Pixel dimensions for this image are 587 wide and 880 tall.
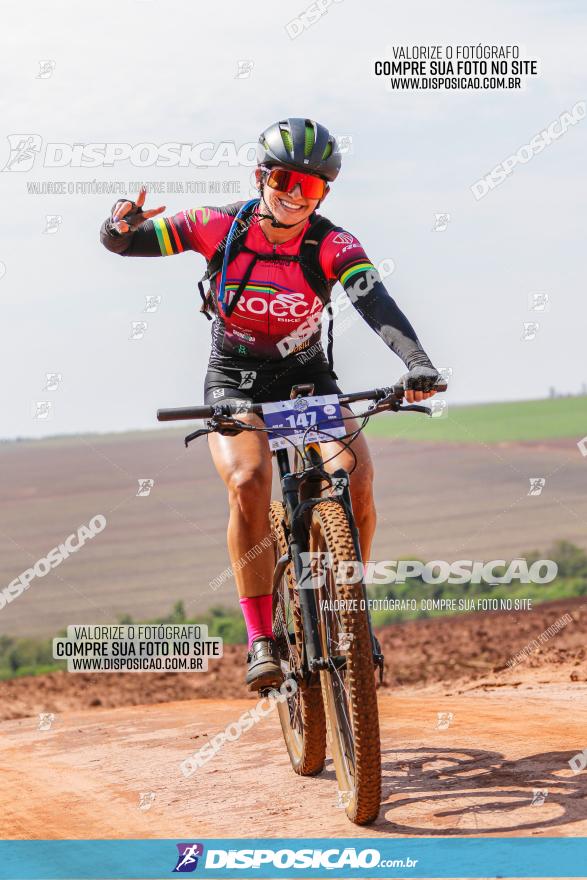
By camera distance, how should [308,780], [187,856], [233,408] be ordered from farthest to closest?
[308,780] < [233,408] < [187,856]

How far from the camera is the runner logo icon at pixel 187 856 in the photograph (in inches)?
195

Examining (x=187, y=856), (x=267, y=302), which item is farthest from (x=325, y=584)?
(x=267, y=302)

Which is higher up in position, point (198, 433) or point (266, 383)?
point (266, 383)

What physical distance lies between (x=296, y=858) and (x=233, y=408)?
206 cm

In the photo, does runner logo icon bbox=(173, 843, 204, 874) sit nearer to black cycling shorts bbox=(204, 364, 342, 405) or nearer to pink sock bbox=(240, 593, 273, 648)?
pink sock bbox=(240, 593, 273, 648)

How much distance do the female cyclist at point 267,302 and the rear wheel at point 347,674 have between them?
0.38 meters

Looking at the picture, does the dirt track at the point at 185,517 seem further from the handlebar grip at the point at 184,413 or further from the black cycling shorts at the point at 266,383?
the handlebar grip at the point at 184,413

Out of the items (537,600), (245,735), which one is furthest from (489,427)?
(245,735)

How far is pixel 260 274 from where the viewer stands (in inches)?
241

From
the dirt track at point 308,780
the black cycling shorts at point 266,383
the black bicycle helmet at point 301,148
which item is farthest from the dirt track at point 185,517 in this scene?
the black bicycle helmet at point 301,148

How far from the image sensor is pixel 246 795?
5.89 m

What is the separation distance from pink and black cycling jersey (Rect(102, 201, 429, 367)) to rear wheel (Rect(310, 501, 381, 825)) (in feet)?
4.07

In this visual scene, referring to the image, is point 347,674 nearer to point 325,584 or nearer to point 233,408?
point 325,584

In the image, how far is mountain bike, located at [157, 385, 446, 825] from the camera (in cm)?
491
